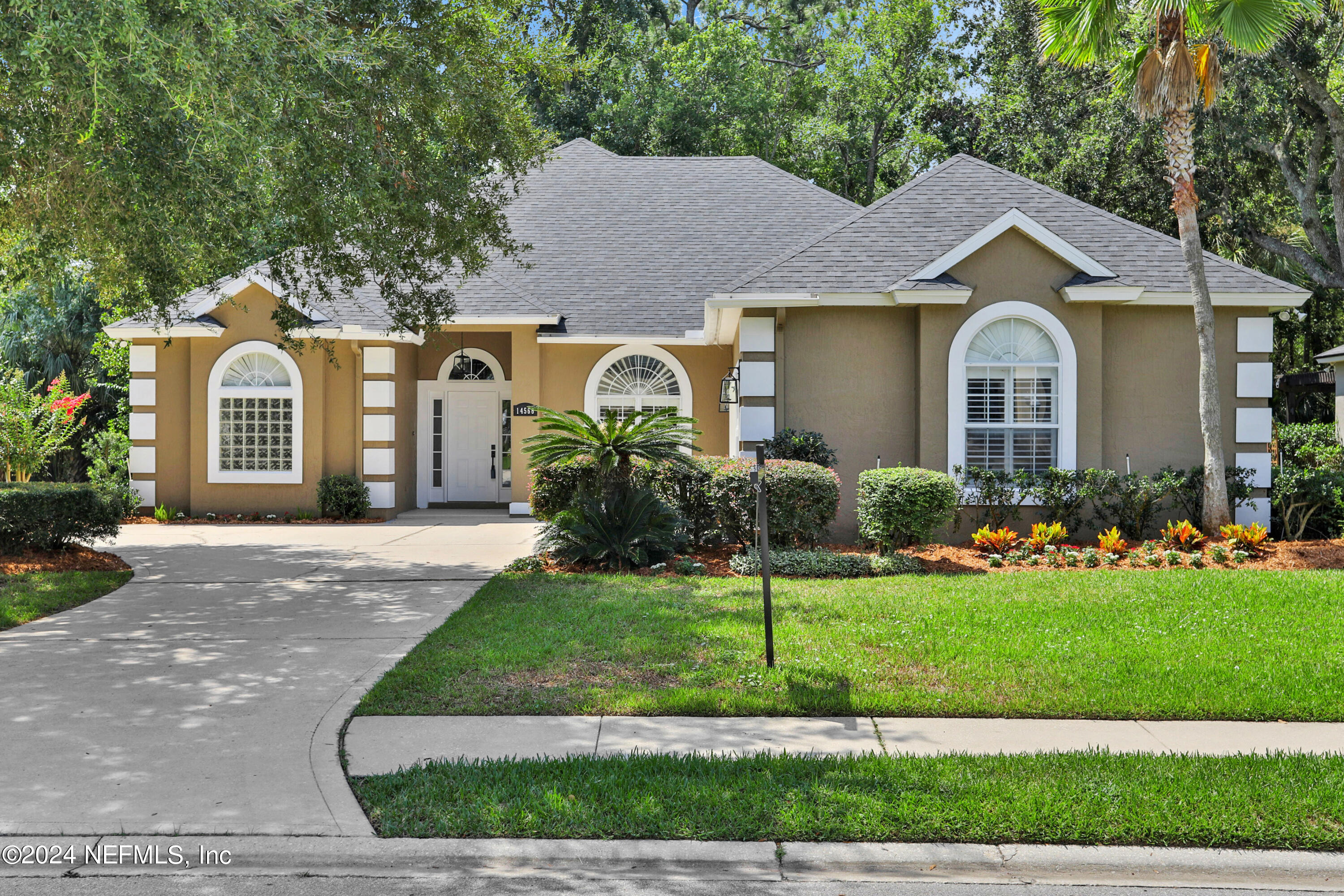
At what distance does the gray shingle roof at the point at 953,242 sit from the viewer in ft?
42.3

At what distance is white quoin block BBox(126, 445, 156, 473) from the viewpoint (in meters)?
17.0

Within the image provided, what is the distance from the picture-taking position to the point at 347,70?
26.8ft

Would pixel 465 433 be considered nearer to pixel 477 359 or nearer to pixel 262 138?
pixel 477 359

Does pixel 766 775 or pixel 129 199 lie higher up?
pixel 129 199

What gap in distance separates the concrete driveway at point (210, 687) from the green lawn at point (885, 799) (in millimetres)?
583

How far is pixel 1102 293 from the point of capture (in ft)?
40.5

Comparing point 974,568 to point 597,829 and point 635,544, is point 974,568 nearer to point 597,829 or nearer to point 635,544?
point 635,544

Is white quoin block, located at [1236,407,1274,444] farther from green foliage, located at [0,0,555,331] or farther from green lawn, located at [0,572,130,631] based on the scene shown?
green lawn, located at [0,572,130,631]

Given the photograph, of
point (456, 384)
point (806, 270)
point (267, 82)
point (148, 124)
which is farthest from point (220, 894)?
point (456, 384)

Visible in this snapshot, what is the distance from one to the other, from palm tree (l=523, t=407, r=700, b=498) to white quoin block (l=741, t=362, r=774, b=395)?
7.18ft

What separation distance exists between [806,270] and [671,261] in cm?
598

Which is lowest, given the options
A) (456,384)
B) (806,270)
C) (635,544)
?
(635,544)

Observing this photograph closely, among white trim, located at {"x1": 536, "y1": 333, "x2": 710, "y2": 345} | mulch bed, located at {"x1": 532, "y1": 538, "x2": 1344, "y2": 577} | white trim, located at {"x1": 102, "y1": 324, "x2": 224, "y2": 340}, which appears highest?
white trim, located at {"x1": 102, "y1": 324, "x2": 224, "y2": 340}

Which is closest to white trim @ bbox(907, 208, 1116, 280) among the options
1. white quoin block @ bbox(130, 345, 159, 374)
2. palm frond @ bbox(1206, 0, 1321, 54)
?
palm frond @ bbox(1206, 0, 1321, 54)
